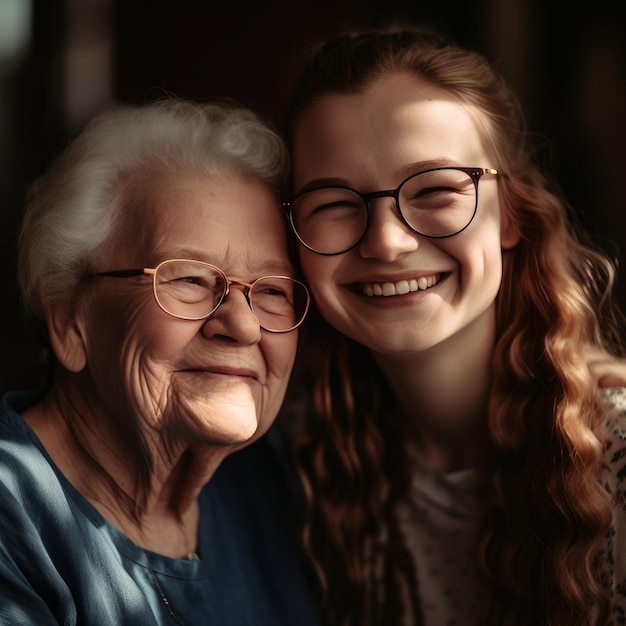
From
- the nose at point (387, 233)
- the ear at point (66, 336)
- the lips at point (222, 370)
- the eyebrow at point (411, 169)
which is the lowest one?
the lips at point (222, 370)

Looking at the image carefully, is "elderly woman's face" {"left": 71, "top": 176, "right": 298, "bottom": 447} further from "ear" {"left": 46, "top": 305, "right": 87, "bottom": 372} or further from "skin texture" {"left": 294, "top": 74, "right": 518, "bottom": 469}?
"skin texture" {"left": 294, "top": 74, "right": 518, "bottom": 469}

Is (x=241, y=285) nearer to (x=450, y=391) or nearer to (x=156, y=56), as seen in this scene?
(x=450, y=391)

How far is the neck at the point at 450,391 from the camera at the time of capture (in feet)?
6.30

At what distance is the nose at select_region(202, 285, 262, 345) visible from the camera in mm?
1664

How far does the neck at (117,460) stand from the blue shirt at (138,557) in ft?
0.19

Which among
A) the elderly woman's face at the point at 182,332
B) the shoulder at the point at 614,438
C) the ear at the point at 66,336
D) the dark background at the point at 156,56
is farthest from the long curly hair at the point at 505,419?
the dark background at the point at 156,56

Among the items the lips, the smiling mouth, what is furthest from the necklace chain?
the smiling mouth

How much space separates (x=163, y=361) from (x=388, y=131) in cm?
69

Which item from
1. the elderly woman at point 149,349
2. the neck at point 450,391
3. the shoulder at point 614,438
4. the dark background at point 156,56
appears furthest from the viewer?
the dark background at point 156,56

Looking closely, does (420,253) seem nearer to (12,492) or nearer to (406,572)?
(406,572)

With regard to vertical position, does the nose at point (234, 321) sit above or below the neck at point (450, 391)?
above

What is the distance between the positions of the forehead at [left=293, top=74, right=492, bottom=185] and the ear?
2.00 feet

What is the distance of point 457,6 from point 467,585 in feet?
12.8

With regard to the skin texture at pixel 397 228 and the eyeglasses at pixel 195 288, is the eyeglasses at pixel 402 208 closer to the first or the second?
the skin texture at pixel 397 228
